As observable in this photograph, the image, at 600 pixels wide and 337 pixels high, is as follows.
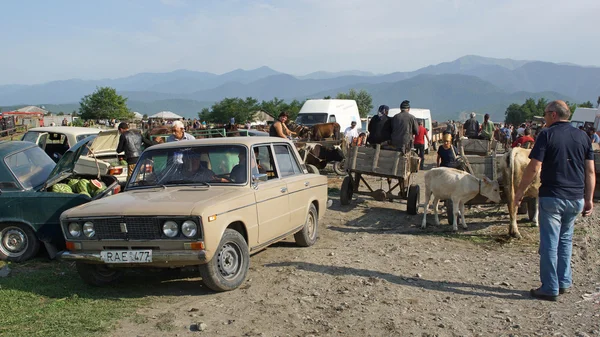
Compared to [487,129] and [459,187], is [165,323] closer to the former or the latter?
[459,187]

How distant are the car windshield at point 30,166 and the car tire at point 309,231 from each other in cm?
433

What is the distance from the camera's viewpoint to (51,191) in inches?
308

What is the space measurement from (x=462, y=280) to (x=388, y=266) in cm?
103

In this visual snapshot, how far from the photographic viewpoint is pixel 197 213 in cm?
514

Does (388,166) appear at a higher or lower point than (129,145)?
lower

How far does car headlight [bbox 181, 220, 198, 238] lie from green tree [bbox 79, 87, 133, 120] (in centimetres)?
7040

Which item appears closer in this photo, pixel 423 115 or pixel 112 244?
pixel 112 244

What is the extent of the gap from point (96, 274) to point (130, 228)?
113 cm

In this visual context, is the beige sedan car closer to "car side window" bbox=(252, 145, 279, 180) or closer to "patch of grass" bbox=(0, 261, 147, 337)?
"car side window" bbox=(252, 145, 279, 180)

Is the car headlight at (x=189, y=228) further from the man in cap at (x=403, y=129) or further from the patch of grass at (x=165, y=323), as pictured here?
the man in cap at (x=403, y=129)

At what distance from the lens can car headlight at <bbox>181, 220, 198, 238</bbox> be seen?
17.1 feet

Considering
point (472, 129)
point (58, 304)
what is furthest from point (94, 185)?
point (472, 129)

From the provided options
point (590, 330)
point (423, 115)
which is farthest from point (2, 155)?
point (423, 115)

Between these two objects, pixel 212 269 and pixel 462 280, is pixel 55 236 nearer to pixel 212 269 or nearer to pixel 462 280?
pixel 212 269
